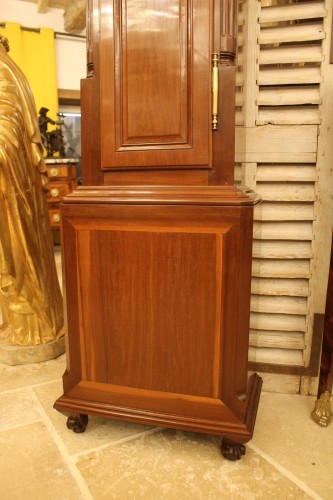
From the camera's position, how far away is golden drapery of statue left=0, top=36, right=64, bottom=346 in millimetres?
1713

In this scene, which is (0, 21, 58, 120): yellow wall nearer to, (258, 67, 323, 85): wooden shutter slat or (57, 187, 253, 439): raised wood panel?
(258, 67, 323, 85): wooden shutter slat

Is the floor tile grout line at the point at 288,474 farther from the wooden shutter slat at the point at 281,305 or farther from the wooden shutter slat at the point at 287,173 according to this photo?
the wooden shutter slat at the point at 287,173

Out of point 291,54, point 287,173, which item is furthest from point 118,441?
point 291,54

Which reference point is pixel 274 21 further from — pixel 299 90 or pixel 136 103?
pixel 136 103

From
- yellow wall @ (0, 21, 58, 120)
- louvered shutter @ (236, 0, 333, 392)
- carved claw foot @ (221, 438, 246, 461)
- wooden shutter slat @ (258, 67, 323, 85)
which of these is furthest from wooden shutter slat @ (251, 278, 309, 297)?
yellow wall @ (0, 21, 58, 120)

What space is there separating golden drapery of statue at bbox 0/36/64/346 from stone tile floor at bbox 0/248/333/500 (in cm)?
47

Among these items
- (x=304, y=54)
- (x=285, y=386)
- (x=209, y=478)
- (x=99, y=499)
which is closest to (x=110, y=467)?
(x=99, y=499)

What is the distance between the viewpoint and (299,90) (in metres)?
1.44

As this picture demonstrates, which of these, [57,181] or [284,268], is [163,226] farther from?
[57,181]

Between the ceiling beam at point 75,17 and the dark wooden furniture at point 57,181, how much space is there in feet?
6.38

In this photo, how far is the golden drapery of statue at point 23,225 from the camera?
1713mm

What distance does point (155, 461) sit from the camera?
1192mm

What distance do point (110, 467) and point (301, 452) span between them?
571 mm

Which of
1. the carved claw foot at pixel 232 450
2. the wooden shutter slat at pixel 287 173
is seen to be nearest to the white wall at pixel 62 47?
the wooden shutter slat at pixel 287 173
